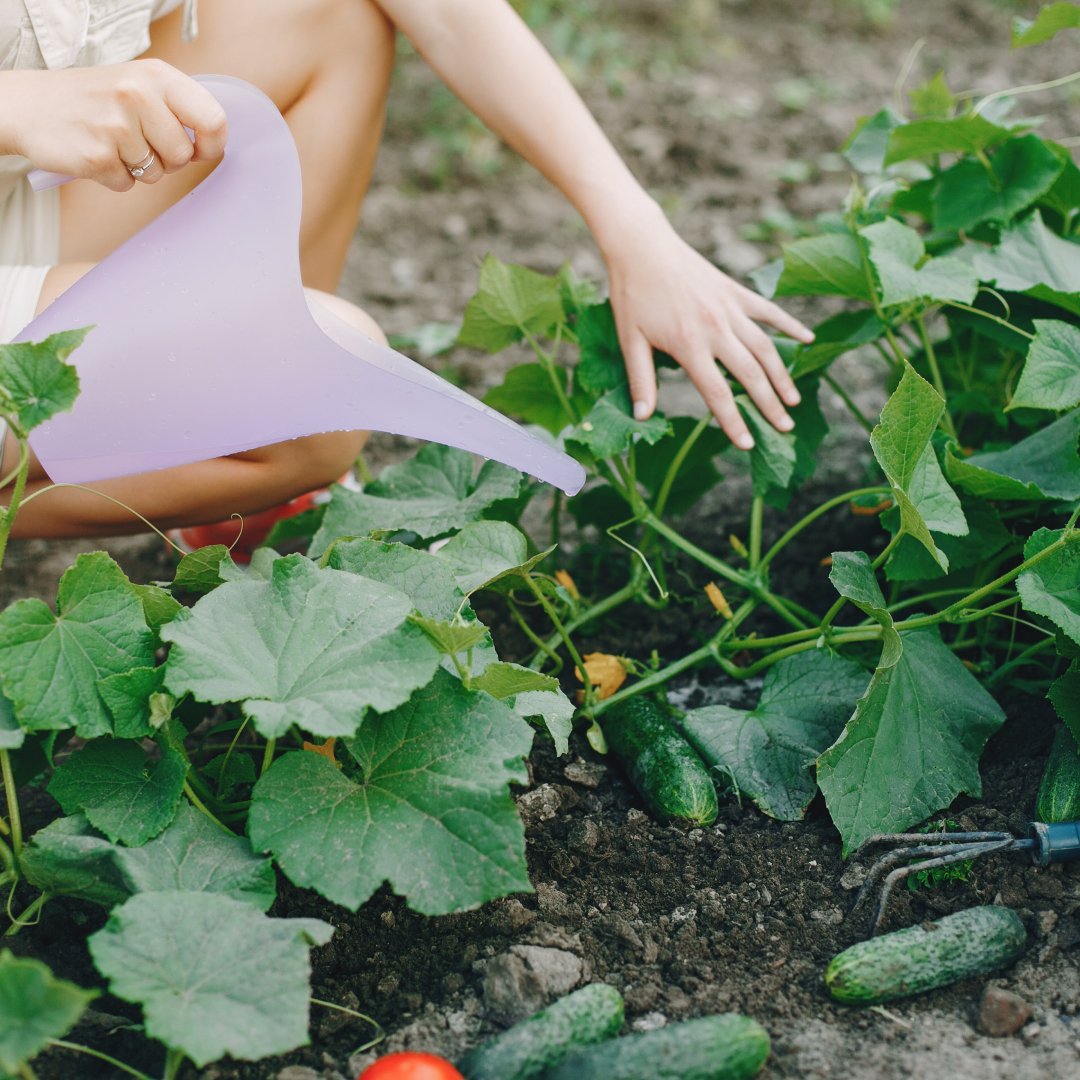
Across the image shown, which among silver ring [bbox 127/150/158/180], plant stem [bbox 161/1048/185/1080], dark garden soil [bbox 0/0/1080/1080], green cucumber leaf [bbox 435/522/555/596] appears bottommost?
dark garden soil [bbox 0/0/1080/1080]

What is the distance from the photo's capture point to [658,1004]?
1446 millimetres

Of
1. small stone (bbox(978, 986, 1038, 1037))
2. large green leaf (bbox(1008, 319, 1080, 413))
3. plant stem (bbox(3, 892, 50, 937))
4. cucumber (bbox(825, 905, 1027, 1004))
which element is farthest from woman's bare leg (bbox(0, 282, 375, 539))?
small stone (bbox(978, 986, 1038, 1037))

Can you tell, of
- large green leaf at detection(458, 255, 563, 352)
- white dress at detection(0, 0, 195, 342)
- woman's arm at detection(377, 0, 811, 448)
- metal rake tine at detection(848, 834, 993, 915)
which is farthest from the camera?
large green leaf at detection(458, 255, 563, 352)

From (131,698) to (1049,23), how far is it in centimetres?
185

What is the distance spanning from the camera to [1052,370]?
1.74m

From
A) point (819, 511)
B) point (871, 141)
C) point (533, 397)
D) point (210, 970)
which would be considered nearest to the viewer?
point (210, 970)

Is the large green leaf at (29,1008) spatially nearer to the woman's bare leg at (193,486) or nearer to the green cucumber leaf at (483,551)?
the green cucumber leaf at (483,551)

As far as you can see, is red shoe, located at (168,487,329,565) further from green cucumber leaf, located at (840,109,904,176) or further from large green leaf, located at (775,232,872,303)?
green cucumber leaf, located at (840,109,904,176)

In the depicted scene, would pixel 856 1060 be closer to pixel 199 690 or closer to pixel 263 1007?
pixel 263 1007

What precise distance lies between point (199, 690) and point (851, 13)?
4.54m

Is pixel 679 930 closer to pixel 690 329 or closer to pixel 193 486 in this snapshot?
pixel 690 329

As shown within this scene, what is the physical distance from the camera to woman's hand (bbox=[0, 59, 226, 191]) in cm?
151

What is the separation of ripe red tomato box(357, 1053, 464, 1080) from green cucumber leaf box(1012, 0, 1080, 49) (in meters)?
1.83

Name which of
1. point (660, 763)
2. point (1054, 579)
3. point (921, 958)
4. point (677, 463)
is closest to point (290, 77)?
point (677, 463)
